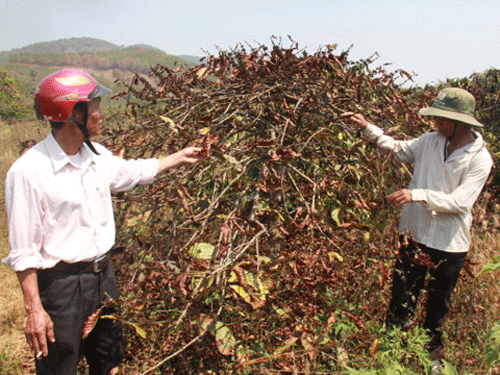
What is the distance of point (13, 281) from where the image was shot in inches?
166

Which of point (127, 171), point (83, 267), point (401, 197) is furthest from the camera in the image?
point (401, 197)

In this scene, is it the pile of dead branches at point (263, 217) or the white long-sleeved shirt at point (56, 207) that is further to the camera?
the pile of dead branches at point (263, 217)

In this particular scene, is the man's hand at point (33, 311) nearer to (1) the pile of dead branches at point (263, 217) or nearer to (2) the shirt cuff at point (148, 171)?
(1) the pile of dead branches at point (263, 217)

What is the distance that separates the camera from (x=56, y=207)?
1.85 meters

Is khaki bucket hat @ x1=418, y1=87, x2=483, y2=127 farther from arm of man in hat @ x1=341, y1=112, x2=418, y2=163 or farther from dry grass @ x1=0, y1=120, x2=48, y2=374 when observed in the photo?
dry grass @ x1=0, y1=120, x2=48, y2=374

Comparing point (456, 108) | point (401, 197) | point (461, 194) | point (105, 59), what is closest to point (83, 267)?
point (401, 197)

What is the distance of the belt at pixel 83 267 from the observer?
192 cm

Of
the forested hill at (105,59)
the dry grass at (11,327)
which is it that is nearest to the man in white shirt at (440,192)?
the dry grass at (11,327)

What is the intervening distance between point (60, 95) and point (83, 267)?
2.68 ft

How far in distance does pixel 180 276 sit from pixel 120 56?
70.1 m

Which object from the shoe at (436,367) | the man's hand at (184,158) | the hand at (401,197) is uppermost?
the man's hand at (184,158)

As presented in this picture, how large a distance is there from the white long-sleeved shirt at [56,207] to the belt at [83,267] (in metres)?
0.03

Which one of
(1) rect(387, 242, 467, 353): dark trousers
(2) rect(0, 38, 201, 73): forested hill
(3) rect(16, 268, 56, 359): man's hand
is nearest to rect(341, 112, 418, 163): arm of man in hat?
(1) rect(387, 242, 467, 353): dark trousers

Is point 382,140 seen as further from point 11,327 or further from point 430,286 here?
point 11,327
